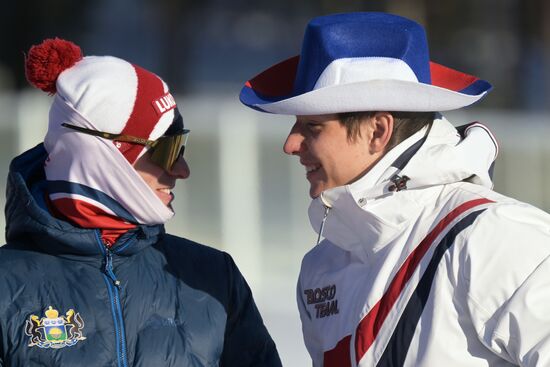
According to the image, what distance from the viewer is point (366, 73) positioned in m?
3.05

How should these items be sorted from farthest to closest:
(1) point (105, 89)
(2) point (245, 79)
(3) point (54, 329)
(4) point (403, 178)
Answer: (2) point (245, 79) → (1) point (105, 89) → (3) point (54, 329) → (4) point (403, 178)

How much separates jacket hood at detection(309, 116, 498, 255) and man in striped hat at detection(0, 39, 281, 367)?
0.50 metres

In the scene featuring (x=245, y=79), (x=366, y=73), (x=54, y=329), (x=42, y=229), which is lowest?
(x=245, y=79)

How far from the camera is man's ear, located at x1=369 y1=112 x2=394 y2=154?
10.0 ft

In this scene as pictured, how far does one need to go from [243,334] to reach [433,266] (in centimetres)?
77

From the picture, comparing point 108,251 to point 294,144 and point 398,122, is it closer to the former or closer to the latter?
point 294,144

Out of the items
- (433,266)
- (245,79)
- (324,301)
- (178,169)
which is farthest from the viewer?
(245,79)

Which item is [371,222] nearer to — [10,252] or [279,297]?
[10,252]

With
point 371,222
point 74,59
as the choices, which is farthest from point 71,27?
point 371,222

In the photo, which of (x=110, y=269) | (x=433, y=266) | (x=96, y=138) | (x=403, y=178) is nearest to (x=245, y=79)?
(x=96, y=138)

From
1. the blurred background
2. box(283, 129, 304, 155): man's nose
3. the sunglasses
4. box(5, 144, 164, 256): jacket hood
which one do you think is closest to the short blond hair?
box(283, 129, 304, 155): man's nose

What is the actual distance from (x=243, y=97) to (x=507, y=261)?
89 cm

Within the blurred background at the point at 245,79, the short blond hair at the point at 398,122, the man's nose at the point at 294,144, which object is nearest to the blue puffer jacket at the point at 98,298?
the man's nose at the point at 294,144

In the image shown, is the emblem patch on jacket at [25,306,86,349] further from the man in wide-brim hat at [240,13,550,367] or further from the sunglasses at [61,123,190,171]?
the man in wide-brim hat at [240,13,550,367]
